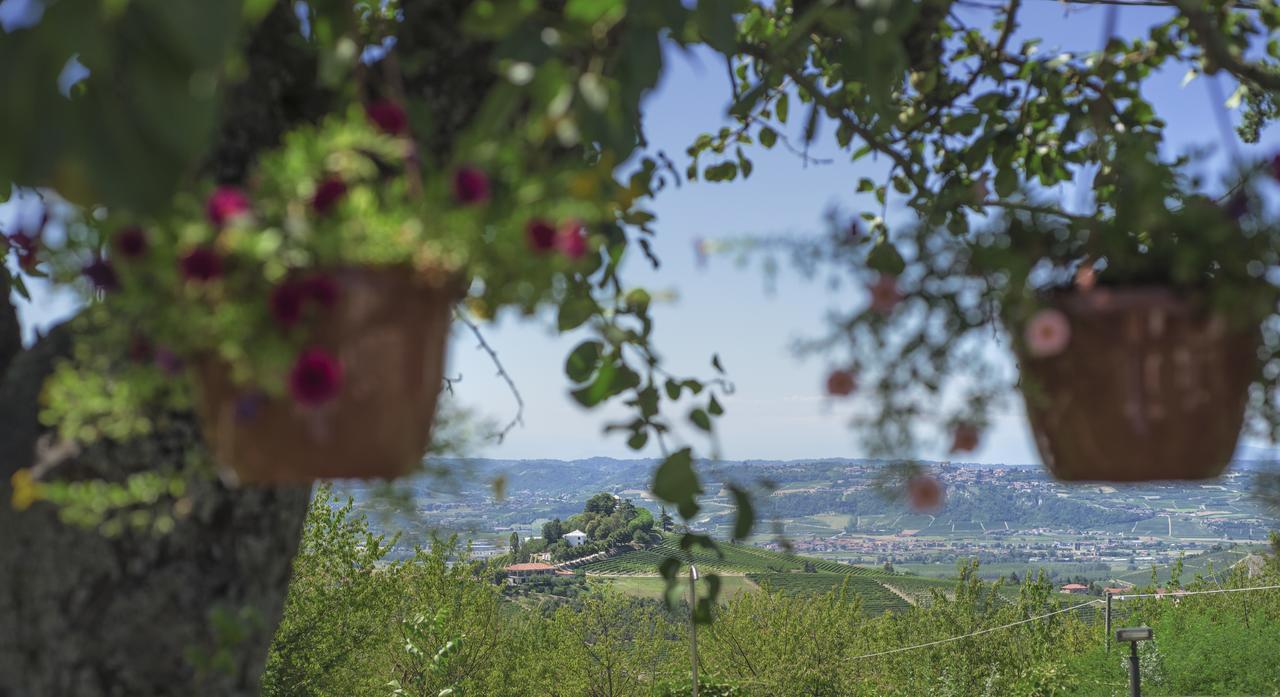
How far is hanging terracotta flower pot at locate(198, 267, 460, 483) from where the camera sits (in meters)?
1.20

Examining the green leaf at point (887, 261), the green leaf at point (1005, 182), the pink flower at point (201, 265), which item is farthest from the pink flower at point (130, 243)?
the green leaf at point (1005, 182)

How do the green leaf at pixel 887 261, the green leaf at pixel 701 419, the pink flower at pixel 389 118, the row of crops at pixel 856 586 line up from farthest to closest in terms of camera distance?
the row of crops at pixel 856 586, the green leaf at pixel 701 419, the green leaf at pixel 887 261, the pink flower at pixel 389 118

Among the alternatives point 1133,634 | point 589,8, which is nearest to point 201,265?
point 589,8

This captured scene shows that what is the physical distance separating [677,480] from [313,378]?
73cm

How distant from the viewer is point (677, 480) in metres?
1.73

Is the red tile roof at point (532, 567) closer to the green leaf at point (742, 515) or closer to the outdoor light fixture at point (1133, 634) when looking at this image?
the outdoor light fixture at point (1133, 634)

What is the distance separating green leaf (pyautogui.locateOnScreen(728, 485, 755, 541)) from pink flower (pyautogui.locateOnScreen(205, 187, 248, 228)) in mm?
1004

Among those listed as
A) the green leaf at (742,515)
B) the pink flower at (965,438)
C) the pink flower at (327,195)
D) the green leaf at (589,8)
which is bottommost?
the green leaf at (742,515)

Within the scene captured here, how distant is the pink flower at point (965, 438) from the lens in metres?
1.75

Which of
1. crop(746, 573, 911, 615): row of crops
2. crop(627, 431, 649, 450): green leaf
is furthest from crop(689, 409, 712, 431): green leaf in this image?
crop(746, 573, 911, 615): row of crops

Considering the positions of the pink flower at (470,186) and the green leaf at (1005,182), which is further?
the green leaf at (1005,182)

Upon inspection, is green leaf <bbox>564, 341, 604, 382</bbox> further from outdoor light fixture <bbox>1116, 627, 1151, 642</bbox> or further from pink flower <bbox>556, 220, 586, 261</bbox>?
outdoor light fixture <bbox>1116, 627, 1151, 642</bbox>

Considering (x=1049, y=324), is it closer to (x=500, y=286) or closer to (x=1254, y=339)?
(x=1254, y=339)

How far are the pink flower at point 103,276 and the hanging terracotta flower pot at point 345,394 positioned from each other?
0.76 feet
